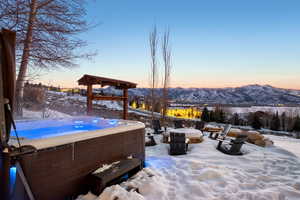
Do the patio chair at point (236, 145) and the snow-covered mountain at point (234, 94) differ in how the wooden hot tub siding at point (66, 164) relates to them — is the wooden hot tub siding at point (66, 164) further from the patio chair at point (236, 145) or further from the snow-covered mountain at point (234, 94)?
the snow-covered mountain at point (234, 94)

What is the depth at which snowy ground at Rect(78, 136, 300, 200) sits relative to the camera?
2.23 m

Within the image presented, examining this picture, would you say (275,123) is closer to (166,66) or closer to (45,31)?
(166,66)

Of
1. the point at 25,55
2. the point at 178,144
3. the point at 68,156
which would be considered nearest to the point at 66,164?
the point at 68,156

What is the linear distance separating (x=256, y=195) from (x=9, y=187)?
2.98m

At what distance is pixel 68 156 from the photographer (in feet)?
6.17

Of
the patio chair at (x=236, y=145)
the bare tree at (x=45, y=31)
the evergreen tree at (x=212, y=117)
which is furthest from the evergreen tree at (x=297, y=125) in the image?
the bare tree at (x=45, y=31)

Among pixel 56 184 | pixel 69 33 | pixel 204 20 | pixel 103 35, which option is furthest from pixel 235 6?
pixel 56 184

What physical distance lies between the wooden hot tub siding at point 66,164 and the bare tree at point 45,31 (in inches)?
143

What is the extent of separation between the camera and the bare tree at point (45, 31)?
409cm

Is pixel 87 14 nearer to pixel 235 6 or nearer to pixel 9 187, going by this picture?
pixel 9 187

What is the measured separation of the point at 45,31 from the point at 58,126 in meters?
2.79

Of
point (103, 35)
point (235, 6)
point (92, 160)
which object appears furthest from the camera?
point (103, 35)

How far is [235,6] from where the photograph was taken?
26.2 feet

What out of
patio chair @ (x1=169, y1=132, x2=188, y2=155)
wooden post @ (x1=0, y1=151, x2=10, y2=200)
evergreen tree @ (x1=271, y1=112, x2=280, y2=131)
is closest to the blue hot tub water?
wooden post @ (x1=0, y1=151, x2=10, y2=200)
